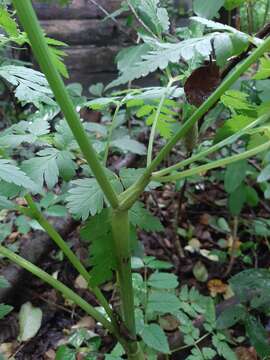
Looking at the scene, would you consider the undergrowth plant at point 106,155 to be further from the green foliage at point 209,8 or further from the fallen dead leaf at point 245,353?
the fallen dead leaf at point 245,353

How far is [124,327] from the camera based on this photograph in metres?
0.69

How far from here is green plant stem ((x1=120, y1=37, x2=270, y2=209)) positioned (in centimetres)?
47

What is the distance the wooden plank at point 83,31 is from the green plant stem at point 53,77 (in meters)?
2.02

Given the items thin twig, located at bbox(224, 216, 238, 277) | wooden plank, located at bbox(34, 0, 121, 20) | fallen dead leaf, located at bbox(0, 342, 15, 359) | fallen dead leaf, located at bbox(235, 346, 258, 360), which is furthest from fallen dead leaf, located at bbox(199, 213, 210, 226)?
wooden plank, located at bbox(34, 0, 121, 20)

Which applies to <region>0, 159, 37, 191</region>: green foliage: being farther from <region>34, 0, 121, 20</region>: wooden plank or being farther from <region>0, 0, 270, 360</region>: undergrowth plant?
<region>34, 0, 121, 20</region>: wooden plank

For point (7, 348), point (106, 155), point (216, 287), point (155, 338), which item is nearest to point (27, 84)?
point (106, 155)

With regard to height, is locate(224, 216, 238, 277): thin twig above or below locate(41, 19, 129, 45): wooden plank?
below

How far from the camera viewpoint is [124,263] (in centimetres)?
63

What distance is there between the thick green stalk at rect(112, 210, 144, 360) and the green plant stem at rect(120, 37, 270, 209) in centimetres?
3

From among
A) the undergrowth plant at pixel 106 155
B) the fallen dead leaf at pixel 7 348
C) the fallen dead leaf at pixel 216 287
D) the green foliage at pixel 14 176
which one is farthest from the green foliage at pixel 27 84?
the fallen dead leaf at pixel 216 287

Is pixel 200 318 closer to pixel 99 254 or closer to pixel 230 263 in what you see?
pixel 230 263

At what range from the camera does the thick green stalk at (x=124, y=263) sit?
23.4 inches

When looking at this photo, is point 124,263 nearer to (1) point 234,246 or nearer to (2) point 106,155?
(2) point 106,155

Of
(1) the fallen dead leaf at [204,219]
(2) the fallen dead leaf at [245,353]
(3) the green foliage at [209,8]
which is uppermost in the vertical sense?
(3) the green foliage at [209,8]
